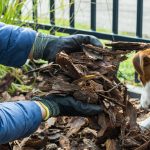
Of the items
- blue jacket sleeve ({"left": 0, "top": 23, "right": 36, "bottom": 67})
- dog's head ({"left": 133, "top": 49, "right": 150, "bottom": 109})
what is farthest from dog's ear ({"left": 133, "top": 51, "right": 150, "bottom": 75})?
blue jacket sleeve ({"left": 0, "top": 23, "right": 36, "bottom": 67})

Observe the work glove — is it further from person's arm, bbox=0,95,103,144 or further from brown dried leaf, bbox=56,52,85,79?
person's arm, bbox=0,95,103,144

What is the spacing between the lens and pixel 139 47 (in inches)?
114

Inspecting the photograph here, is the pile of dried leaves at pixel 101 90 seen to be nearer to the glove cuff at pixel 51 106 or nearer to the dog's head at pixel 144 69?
the glove cuff at pixel 51 106

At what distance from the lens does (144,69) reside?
10.1ft

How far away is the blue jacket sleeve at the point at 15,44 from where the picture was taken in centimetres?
290

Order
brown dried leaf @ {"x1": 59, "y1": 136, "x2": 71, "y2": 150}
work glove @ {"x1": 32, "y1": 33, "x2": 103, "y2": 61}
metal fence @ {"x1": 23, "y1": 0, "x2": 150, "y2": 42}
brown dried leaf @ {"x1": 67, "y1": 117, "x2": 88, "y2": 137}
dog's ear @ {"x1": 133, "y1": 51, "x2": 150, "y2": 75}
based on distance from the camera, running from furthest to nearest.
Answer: metal fence @ {"x1": 23, "y1": 0, "x2": 150, "y2": 42} < brown dried leaf @ {"x1": 67, "y1": 117, "x2": 88, "y2": 137} < brown dried leaf @ {"x1": 59, "y1": 136, "x2": 71, "y2": 150} < dog's ear @ {"x1": 133, "y1": 51, "x2": 150, "y2": 75} < work glove @ {"x1": 32, "y1": 33, "x2": 103, "y2": 61}

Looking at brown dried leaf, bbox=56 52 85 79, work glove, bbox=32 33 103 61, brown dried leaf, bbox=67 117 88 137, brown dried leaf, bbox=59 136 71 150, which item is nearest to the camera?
brown dried leaf, bbox=56 52 85 79

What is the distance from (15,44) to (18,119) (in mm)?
589

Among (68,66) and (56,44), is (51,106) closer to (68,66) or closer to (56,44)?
(68,66)

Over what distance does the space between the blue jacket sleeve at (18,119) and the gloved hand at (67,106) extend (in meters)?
0.09

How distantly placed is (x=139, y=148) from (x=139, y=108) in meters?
0.75

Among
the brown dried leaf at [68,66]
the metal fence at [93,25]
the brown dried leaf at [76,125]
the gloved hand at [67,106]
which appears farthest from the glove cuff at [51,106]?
the metal fence at [93,25]

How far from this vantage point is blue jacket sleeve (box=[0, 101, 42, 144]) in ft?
8.09

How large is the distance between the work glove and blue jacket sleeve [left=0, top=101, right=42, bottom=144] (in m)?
0.40
